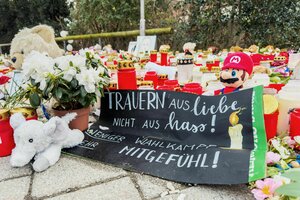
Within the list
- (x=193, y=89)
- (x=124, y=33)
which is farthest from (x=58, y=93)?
(x=124, y=33)

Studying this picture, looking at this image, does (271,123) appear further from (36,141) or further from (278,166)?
(36,141)

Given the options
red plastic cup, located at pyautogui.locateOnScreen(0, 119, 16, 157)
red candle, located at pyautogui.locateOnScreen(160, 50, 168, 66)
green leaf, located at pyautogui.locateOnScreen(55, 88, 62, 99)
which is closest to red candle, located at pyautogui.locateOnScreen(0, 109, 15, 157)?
red plastic cup, located at pyautogui.locateOnScreen(0, 119, 16, 157)

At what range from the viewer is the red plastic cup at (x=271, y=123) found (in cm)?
126

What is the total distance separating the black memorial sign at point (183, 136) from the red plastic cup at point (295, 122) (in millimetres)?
208

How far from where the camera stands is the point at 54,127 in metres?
1.24

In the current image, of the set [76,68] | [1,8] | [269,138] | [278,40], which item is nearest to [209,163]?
[269,138]

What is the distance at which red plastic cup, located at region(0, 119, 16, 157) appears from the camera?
4.33ft

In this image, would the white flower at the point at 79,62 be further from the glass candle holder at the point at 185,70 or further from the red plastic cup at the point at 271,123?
the glass candle holder at the point at 185,70

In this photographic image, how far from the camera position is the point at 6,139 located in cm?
134

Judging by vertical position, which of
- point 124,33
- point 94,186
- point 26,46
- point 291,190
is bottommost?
point 94,186

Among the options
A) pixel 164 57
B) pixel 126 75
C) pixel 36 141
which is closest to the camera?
pixel 36 141

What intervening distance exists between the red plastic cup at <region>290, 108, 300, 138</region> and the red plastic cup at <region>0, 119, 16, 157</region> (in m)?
1.33

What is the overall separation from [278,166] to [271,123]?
0.24 m

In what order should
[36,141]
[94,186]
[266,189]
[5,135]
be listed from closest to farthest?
[266,189] → [94,186] → [36,141] → [5,135]
